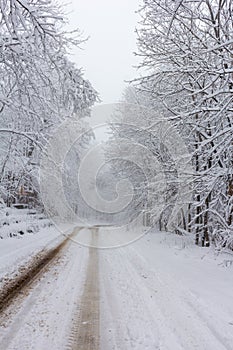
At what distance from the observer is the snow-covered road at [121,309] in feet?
13.5

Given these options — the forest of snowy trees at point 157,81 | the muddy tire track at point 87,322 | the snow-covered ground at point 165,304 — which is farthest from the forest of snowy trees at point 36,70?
the snow-covered ground at point 165,304

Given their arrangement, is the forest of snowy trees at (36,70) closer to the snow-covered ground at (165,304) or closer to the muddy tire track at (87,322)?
the muddy tire track at (87,322)

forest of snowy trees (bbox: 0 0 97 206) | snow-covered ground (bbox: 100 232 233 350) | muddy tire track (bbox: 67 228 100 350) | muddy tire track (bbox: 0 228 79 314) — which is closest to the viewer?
muddy tire track (bbox: 67 228 100 350)

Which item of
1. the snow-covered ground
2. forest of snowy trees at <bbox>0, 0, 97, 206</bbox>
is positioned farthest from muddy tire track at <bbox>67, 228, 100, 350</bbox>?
forest of snowy trees at <bbox>0, 0, 97, 206</bbox>

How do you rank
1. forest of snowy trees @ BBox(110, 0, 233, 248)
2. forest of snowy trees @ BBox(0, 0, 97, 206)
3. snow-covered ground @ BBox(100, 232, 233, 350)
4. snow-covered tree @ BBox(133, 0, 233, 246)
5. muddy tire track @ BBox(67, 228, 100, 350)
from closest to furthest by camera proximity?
1. muddy tire track @ BBox(67, 228, 100, 350)
2. snow-covered ground @ BBox(100, 232, 233, 350)
3. forest of snowy trees @ BBox(0, 0, 97, 206)
4. forest of snowy trees @ BBox(110, 0, 233, 248)
5. snow-covered tree @ BBox(133, 0, 233, 246)

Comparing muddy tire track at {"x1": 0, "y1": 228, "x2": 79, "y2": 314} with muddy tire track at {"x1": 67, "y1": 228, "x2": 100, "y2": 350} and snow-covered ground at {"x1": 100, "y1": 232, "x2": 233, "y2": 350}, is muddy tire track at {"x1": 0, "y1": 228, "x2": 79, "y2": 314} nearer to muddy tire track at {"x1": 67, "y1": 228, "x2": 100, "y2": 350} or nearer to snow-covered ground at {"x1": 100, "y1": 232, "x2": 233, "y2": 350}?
muddy tire track at {"x1": 67, "y1": 228, "x2": 100, "y2": 350}

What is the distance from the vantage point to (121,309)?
214 inches

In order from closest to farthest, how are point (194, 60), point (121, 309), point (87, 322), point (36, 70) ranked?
1. point (87, 322)
2. point (121, 309)
3. point (36, 70)
4. point (194, 60)

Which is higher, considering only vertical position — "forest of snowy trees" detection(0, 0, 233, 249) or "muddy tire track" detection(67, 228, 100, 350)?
"forest of snowy trees" detection(0, 0, 233, 249)

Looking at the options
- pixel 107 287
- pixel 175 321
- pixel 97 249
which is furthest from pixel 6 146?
pixel 175 321

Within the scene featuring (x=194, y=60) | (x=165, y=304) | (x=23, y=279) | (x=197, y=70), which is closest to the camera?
(x=165, y=304)

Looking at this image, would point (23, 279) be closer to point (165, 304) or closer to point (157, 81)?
point (165, 304)

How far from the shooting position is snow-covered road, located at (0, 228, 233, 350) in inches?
162

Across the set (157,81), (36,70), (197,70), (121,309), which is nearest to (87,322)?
(121,309)
